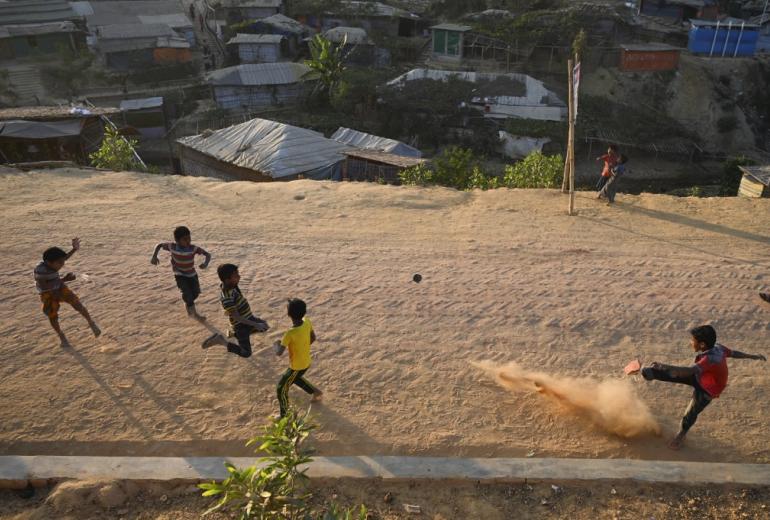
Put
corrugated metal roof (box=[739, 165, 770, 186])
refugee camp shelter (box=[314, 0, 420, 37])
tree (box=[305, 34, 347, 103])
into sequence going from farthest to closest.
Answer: refugee camp shelter (box=[314, 0, 420, 37]) < tree (box=[305, 34, 347, 103]) < corrugated metal roof (box=[739, 165, 770, 186])

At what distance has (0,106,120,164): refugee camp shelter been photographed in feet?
56.9

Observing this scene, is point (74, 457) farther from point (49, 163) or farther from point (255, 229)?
point (49, 163)

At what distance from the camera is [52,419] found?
5.51 meters

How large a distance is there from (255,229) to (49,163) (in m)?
7.70

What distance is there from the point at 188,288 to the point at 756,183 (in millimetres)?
14925

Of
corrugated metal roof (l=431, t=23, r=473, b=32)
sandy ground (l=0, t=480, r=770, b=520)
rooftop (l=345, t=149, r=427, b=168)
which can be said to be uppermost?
corrugated metal roof (l=431, t=23, r=473, b=32)

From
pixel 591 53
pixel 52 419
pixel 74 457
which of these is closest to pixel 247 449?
pixel 74 457

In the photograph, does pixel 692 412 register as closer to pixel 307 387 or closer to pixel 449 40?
pixel 307 387

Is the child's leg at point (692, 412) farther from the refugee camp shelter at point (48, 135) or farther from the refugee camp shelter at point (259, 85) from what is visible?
the refugee camp shelter at point (259, 85)

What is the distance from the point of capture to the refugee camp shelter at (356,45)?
35906mm

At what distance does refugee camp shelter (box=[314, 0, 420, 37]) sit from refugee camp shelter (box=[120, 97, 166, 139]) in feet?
51.9

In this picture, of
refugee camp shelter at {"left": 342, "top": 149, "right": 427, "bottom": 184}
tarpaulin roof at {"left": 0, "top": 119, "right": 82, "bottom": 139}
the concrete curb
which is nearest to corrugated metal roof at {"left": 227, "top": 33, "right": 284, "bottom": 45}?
tarpaulin roof at {"left": 0, "top": 119, "right": 82, "bottom": 139}

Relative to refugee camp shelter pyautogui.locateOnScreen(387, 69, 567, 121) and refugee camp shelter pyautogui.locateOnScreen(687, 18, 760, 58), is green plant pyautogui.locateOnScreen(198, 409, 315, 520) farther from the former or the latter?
refugee camp shelter pyautogui.locateOnScreen(687, 18, 760, 58)

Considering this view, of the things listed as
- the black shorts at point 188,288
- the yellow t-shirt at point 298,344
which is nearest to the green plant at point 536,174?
the black shorts at point 188,288
